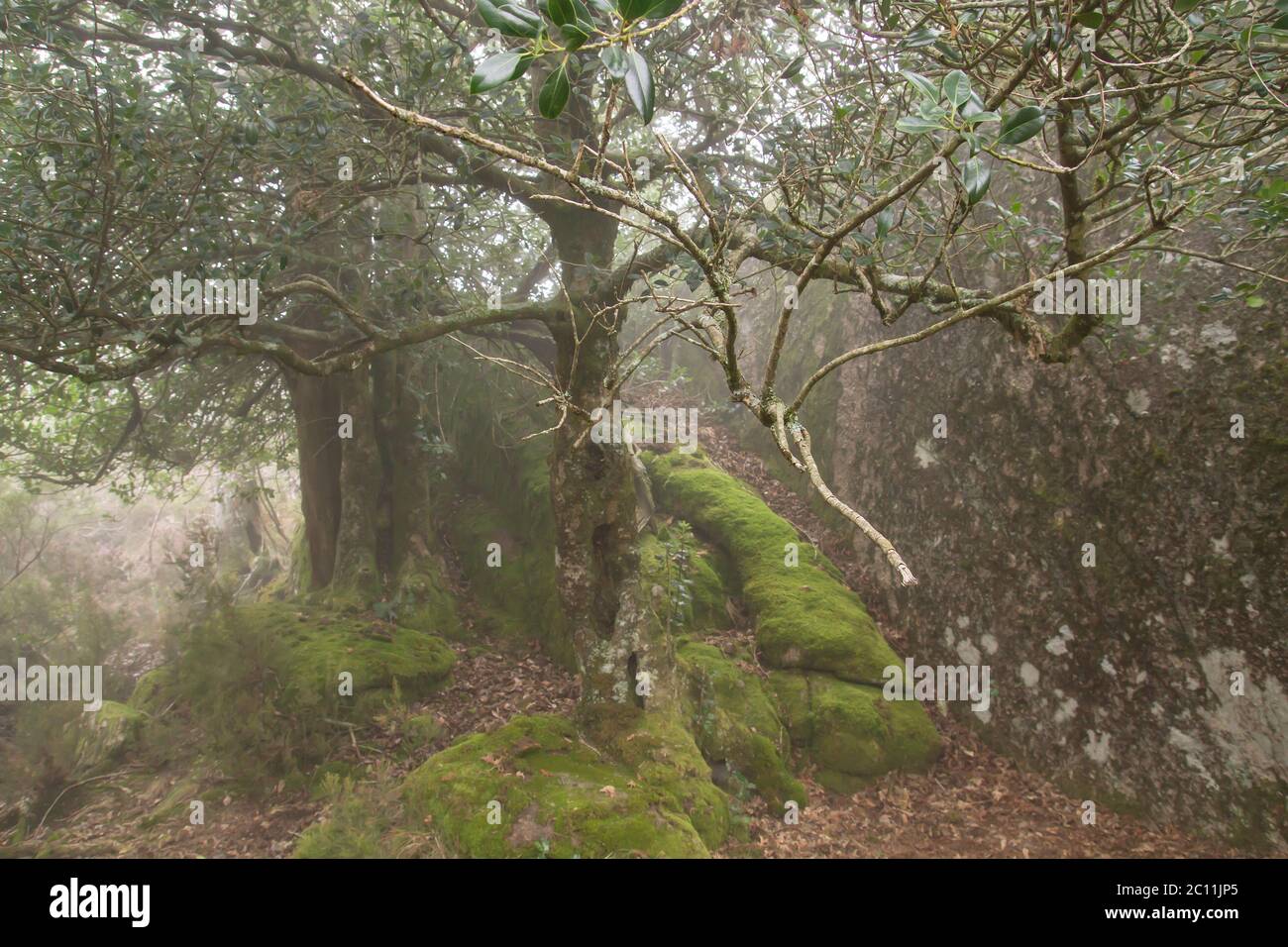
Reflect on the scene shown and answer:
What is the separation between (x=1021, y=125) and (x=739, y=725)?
4879 millimetres

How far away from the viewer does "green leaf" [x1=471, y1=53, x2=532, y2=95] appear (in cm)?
143

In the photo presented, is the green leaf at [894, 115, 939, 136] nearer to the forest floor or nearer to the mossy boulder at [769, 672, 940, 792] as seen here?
the forest floor

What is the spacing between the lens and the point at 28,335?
439 centimetres

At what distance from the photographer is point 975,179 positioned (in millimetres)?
1763

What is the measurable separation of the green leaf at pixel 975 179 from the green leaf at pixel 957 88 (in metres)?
Answer: 0.15

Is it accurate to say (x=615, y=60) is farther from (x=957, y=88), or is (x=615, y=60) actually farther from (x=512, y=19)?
(x=957, y=88)

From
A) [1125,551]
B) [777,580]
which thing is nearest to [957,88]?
[1125,551]

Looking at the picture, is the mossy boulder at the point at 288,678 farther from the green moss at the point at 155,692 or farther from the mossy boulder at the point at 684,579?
the mossy boulder at the point at 684,579

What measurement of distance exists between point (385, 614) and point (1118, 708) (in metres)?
6.77

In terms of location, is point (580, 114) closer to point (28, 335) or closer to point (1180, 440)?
point (28, 335)

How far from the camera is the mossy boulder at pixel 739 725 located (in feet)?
17.9

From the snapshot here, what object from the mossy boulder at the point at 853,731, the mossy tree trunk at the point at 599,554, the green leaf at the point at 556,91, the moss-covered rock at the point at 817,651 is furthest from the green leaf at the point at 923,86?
the mossy boulder at the point at 853,731
